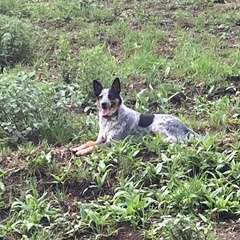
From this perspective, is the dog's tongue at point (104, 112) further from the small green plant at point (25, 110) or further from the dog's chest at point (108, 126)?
the small green plant at point (25, 110)

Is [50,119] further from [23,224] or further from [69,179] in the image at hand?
[23,224]

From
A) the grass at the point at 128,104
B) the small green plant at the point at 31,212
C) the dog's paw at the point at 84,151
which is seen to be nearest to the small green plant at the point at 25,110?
the grass at the point at 128,104

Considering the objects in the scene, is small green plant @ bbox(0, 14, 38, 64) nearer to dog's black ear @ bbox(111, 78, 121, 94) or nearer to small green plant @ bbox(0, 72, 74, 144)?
small green plant @ bbox(0, 72, 74, 144)

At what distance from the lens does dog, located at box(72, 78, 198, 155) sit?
21.5 ft

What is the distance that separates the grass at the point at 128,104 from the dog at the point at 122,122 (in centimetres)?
27

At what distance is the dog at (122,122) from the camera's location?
21.5ft

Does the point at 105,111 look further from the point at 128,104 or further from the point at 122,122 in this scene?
the point at 128,104

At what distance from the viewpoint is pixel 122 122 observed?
6672mm

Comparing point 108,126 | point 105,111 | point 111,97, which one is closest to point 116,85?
point 111,97

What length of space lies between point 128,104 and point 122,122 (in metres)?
1.40

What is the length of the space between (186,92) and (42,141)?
2366mm

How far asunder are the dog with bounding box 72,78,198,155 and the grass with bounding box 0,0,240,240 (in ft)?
0.90

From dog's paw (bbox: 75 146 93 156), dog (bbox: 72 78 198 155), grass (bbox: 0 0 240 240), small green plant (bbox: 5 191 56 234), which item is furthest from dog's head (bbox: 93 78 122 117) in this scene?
small green plant (bbox: 5 191 56 234)

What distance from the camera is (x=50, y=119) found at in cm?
712
